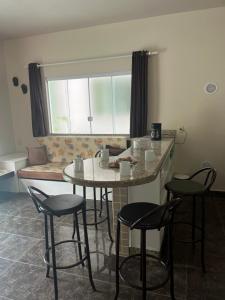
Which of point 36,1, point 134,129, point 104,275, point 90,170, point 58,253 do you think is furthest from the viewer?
point 134,129

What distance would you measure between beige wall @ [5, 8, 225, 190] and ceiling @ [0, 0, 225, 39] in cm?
16

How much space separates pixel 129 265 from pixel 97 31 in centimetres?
356

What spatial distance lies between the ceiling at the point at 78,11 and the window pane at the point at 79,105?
940 mm

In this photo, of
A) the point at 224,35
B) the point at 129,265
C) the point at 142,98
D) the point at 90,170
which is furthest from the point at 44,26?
the point at 129,265

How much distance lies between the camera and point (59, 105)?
14.9 feet

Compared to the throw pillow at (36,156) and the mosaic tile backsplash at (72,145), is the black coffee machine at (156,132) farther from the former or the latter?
the throw pillow at (36,156)

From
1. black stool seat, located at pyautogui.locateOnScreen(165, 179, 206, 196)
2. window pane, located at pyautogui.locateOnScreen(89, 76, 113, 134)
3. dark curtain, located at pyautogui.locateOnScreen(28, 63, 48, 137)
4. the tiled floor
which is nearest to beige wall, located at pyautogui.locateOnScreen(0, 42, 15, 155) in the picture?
dark curtain, located at pyautogui.locateOnScreen(28, 63, 48, 137)

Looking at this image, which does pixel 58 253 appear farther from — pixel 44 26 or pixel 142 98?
pixel 44 26

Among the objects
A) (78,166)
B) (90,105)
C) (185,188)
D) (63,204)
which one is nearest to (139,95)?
(90,105)

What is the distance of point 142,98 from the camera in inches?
149

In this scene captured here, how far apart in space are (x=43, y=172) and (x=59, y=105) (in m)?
1.41

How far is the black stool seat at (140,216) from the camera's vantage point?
1.50 metres

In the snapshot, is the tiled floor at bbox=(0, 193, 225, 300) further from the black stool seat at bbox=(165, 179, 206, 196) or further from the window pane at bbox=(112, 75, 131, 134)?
the window pane at bbox=(112, 75, 131, 134)

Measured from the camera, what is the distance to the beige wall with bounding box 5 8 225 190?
347 cm
